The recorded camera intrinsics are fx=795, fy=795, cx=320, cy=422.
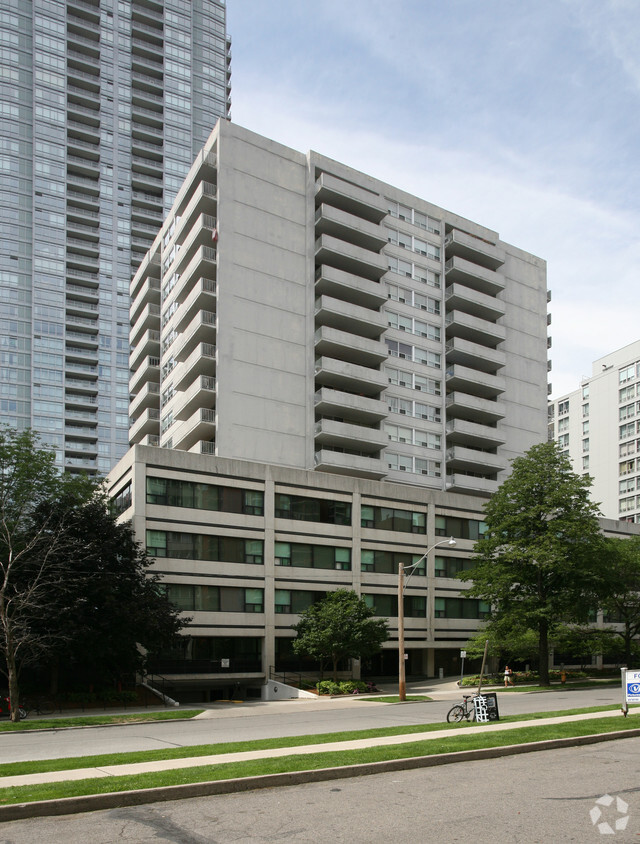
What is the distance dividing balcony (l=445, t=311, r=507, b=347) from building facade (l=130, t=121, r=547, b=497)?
0.19 m

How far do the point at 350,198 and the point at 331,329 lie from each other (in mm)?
11917

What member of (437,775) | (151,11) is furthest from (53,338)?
(437,775)

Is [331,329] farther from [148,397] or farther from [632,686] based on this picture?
[632,686]

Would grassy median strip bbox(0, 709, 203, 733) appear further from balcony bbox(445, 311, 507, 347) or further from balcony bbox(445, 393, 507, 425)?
balcony bbox(445, 311, 507, 347)

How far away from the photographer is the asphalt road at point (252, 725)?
21281 mm

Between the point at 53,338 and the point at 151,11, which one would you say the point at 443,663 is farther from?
the point at 151,11

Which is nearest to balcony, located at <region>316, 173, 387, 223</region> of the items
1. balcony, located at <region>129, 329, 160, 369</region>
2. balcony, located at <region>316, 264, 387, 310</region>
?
balcony, located at <region>316, 264, 387, 310</region>

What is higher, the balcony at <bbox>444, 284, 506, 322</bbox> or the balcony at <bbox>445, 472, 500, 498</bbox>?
the balcony at <bbox>444, 284, 506, 322</bbox>

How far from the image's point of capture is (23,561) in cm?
3688

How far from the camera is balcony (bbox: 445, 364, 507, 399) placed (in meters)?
70.8

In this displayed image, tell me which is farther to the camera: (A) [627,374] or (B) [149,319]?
(A) [627,374]

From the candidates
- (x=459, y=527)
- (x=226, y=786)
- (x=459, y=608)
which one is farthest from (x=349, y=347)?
(x=226, y=786)

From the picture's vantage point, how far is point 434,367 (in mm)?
70500

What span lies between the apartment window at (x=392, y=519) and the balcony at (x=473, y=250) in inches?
1040
